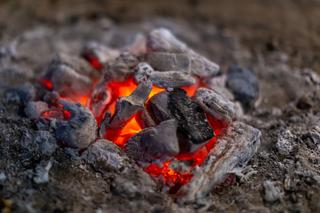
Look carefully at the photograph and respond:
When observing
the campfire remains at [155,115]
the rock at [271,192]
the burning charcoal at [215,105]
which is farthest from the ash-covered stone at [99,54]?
the rock at [271,192]

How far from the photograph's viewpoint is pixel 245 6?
386 centimetres

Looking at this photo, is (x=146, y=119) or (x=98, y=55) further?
(x=98, y=55)

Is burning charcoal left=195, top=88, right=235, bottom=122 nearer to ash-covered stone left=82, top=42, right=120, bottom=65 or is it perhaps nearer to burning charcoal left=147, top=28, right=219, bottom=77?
burning charcoal left=147, top=28, right=219, bottom=77

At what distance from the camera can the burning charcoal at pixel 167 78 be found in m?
2.47

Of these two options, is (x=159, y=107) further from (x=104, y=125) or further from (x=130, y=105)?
(x=104, y=125)

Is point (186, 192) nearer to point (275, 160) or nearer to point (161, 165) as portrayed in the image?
point (161, 165)

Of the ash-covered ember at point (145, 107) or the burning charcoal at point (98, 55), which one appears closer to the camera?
the ash-covered ember at point (145, 107)

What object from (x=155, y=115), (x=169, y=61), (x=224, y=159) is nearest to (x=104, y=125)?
(x=155, y=115)

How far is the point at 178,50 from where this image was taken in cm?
274

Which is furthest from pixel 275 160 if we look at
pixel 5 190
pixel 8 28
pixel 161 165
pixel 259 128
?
pixel 8 28

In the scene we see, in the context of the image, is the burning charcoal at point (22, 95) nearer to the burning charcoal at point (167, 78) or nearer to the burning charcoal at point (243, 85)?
the burning charcoal at point (167, 78)

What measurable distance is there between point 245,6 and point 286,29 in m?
0.48

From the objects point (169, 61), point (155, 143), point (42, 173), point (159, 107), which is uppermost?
point (169, 61)

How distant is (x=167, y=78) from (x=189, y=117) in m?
0.32
